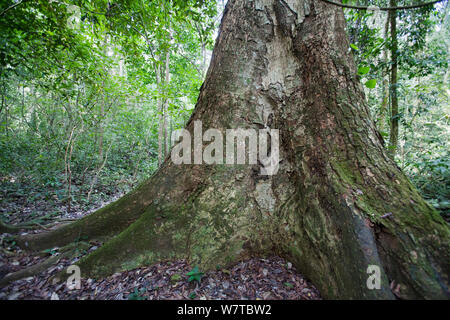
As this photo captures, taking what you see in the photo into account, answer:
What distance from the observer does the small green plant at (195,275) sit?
5.25 ft

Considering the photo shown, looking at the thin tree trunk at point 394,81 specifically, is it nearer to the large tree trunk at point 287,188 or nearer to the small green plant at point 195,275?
the large tree trunk at point 287,188

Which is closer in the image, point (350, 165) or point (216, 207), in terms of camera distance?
point (350, 165)

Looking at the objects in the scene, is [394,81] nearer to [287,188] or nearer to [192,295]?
[287,188]

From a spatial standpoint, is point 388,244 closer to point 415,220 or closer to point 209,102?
point 415,220

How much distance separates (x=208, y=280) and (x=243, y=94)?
186cm

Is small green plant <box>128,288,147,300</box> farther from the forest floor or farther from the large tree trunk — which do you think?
the large tree trunk

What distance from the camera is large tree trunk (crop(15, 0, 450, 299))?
1399 millimetres

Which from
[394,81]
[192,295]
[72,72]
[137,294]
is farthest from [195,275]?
[394,81]

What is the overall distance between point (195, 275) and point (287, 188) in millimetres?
1186

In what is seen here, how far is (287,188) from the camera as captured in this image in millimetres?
1905

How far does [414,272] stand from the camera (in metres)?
1.21

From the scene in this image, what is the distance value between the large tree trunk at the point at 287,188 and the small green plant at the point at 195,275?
129 millimetres
